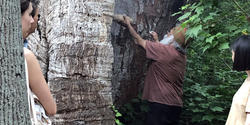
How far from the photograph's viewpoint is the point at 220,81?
512 centimetres

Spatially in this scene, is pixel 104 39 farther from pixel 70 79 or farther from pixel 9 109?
pixel 9 109

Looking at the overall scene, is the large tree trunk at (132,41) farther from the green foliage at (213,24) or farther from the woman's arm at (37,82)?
the woman's arm at (37,82)

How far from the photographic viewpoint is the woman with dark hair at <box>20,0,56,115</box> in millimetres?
1644

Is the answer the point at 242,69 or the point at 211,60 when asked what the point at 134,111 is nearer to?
the point at 211,60

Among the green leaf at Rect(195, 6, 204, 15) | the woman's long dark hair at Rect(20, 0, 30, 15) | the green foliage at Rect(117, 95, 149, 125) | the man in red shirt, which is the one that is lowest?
the green foliage at Rect(117, 95, 149, 125)

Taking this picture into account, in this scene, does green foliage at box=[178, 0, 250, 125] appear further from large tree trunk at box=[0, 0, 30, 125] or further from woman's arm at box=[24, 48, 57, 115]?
large tree trunk at box=[0, 0, 30, 125]

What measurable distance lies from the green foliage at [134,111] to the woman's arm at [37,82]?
2705mm

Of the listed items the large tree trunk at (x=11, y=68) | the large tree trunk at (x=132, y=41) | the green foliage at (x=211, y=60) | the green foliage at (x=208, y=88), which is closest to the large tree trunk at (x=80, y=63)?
the green foliage at (x=211, y=60)

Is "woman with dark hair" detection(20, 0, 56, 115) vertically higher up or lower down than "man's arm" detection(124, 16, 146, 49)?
lower down

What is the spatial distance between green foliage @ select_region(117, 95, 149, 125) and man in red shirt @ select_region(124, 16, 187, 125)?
23 cm

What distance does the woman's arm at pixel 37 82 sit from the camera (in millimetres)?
1639

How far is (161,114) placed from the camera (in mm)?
4199

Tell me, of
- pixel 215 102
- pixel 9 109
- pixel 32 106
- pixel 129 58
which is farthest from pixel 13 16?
pixel 215 102

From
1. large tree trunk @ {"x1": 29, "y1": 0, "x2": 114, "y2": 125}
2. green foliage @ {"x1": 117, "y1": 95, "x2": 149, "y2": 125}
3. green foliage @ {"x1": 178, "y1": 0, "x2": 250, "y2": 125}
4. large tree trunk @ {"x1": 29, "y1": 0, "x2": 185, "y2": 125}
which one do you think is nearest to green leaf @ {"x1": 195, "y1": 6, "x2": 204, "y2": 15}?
green foliage @ {"x1": 178, "y1": 0, "x2": 250, "y2": 125}
